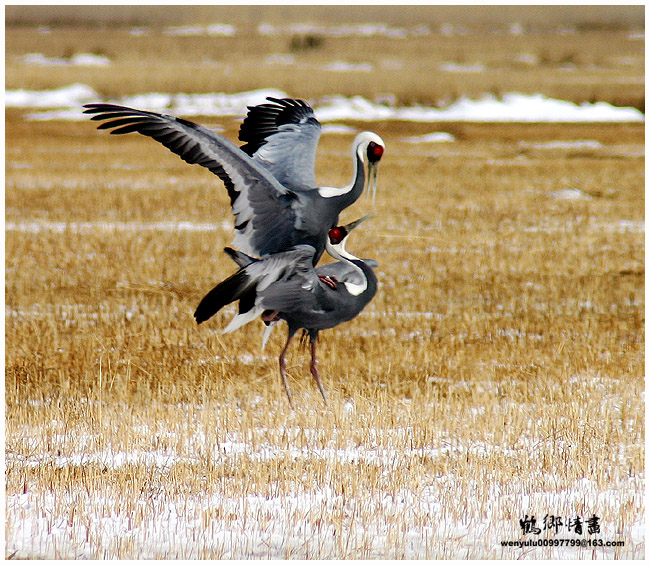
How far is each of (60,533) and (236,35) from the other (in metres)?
88.6

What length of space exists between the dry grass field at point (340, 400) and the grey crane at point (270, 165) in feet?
3.51

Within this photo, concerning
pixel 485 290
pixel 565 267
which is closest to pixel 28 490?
pixel 485 290

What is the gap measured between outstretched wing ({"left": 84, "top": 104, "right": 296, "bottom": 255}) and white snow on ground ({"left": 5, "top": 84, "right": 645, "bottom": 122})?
34909mm

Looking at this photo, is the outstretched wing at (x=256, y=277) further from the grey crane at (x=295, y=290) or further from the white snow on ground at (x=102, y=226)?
the white snow on ground at (x=102, y=226)

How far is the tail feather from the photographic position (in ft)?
17.0

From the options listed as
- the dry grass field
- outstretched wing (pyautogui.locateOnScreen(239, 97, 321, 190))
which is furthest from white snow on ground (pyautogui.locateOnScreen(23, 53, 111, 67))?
outstretched wing (pyautogui.locateOnScreen(239, 97, 321, 190))

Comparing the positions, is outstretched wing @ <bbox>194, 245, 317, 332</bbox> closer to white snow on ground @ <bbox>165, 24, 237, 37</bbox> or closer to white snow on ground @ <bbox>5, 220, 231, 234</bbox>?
white snow on ground @ <bbox>5, 220, 231, 234</bbox>

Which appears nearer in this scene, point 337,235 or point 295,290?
point 295,290

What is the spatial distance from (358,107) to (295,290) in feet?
140

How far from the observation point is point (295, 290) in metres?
5.34

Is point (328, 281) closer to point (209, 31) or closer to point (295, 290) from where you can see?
point (295, 290)

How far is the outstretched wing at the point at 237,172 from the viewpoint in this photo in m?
4.97

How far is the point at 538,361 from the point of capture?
694 cm

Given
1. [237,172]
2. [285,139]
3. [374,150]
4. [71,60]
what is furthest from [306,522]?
[71,60]
